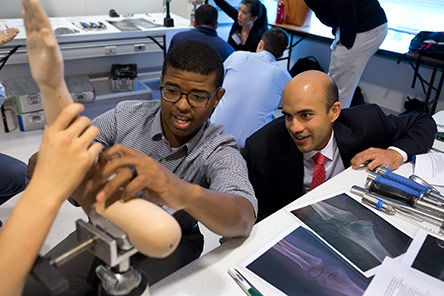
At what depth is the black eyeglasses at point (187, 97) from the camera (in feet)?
3.80

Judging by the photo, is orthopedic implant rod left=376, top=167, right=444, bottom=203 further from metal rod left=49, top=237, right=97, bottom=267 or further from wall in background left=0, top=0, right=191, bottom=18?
wall in background left=0, top=0, right=191, bottom=18

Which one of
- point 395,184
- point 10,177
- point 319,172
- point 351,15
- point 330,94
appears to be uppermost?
point 351,15

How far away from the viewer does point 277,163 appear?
1540mm

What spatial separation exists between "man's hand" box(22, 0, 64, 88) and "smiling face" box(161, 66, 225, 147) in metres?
0.51

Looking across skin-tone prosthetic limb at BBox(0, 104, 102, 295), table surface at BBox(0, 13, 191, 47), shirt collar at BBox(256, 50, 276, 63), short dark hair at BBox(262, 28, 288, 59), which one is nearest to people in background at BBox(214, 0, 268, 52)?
table surface at BBox(0, 13, 191, 47)

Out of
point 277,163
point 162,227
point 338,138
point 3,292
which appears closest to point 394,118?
point 338,138

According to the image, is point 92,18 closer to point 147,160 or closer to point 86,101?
point 86,101

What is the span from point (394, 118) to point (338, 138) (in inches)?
15.4

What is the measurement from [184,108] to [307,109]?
1.72 feet

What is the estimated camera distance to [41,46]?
604mm

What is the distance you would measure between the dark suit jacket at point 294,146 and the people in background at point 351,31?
1.72m

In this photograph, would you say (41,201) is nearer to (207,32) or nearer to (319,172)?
(319,172)

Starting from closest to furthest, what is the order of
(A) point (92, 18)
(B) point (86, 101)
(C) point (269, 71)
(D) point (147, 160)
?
(D) point (147, 160)
(C) point (269, 71)
(B) point (86, 101)
(A) point (92, 18)

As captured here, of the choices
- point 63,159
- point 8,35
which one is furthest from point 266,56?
point 63,159
